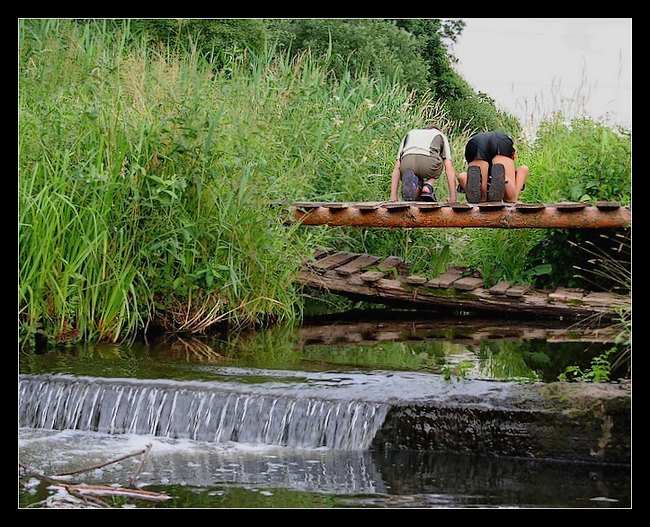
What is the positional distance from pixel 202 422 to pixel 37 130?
9.48 ft

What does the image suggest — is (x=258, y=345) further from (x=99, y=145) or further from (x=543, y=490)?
(x=543, y=490)

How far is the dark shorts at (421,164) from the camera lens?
10.1m

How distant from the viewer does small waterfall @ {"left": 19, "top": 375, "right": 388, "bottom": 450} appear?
5.63 m

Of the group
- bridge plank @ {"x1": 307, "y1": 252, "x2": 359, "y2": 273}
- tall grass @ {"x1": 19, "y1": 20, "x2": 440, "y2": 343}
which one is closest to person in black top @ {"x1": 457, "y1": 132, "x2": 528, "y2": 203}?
bridge plank @ {"x1": 307, "y1": 252, "x2": 359, "y2": 273}

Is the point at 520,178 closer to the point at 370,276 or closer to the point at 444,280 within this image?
the point at 444,280

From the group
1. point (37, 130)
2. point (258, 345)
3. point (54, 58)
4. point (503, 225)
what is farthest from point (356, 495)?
point (54, 58)

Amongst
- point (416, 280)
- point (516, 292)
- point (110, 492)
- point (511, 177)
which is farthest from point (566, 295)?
point (110, 492)

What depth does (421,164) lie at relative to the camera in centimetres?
1016

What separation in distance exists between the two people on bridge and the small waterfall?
4328 millimetres

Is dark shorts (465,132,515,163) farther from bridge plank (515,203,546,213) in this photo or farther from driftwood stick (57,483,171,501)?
driftwood stick (57,483,171,501)

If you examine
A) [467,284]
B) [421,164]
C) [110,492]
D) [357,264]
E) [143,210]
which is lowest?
[110,492]

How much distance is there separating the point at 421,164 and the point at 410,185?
0.23m

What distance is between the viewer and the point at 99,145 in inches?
299

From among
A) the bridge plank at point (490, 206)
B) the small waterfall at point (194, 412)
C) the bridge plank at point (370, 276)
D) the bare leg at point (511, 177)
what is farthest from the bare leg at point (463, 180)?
the small waterfall at point (194, 412)
